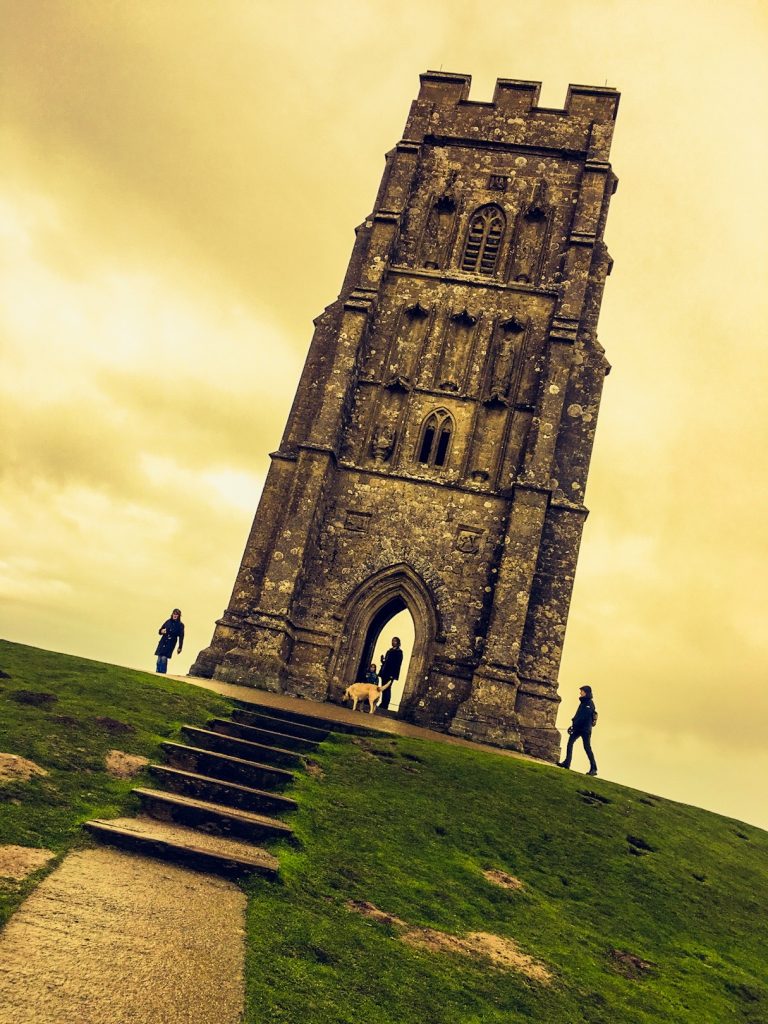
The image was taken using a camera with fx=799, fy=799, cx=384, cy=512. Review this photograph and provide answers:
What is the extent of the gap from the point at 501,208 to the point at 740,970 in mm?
23030

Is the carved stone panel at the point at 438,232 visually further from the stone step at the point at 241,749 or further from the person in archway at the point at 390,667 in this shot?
the stone step at the point at 241,749

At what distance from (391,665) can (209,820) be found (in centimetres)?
1277

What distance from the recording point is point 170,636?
71.0ft

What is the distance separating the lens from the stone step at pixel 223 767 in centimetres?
1095

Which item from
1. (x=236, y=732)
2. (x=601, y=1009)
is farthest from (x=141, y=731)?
(x=601, y=1009)

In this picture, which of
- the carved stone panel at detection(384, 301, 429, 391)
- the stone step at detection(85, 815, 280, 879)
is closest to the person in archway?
the carved stone panel at detection(384, 301, 429, 391)

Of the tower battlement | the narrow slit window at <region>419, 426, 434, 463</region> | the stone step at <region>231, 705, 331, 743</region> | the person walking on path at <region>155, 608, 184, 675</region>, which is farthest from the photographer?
the tower battlement

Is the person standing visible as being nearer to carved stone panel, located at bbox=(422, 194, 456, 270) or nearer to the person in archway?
the person in archway

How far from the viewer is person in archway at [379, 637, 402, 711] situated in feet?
70.8

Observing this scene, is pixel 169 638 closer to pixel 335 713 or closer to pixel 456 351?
pixel 335 713

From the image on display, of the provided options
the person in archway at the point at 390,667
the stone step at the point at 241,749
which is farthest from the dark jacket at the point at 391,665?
the stone step at the point at 241,749

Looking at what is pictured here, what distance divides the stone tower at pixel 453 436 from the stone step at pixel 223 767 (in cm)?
918

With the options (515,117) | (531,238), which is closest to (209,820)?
(531,238)

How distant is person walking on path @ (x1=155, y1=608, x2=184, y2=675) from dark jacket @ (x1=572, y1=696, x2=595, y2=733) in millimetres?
10532
